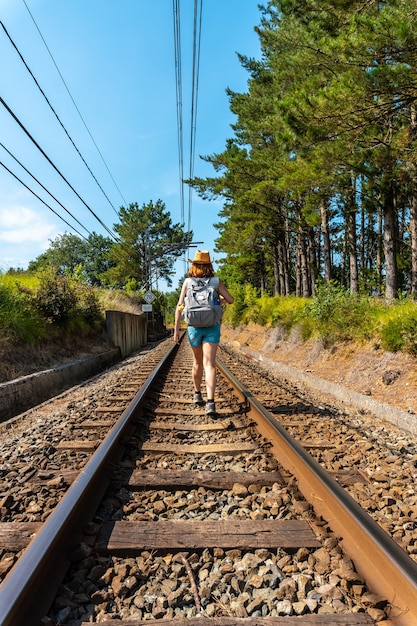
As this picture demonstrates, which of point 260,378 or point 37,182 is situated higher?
point 37,182

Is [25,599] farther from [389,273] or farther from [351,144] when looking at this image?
[389,273]

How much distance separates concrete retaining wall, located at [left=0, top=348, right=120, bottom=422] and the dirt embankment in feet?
17.5

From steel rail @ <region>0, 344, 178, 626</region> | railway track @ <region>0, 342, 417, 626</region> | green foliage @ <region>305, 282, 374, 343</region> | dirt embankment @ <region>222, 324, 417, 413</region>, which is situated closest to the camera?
steel rail @ <region>0, 344, 178, 626</region>

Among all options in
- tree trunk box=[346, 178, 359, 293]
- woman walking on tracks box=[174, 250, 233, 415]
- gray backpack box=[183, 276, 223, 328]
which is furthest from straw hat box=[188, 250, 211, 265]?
tree trunk box=[346, 178, 359, 293]

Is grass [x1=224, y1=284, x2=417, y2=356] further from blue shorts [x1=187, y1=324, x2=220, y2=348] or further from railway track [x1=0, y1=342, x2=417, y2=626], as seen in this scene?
railway track [x1=0, y1=342, x2=417, y2=626]

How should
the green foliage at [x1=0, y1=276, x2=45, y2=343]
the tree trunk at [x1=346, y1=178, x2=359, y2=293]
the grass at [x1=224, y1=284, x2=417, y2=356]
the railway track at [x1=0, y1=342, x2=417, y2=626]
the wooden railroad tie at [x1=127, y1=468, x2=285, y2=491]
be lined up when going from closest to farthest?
the railway track at [x1=0, y1=342, x2=417, y2=626]
the wooden railroad tie at [x1=127, y1=468, x2=285, y2=491]
the grass at [x1=224, y1=284, x2=417, y2=356]
the green foliage at [x1=0, y1=276, x2=45, y2=343]
the tree trunk at [x1=346, y1=178, x2=359, y2=293]

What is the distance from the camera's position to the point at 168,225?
59125mm

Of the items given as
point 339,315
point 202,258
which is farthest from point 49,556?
point 339,315

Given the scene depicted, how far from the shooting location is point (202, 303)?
483cm

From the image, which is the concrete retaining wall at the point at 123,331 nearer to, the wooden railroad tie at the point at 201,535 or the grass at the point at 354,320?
the grass at the point at 354,320

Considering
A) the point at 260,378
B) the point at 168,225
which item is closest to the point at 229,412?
the point at 260,378

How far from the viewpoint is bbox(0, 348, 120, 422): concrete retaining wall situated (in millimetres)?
6387

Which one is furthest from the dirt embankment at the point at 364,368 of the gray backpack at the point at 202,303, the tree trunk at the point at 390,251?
the tree trunk at the point at 390,251

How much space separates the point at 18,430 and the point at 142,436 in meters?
1.81
